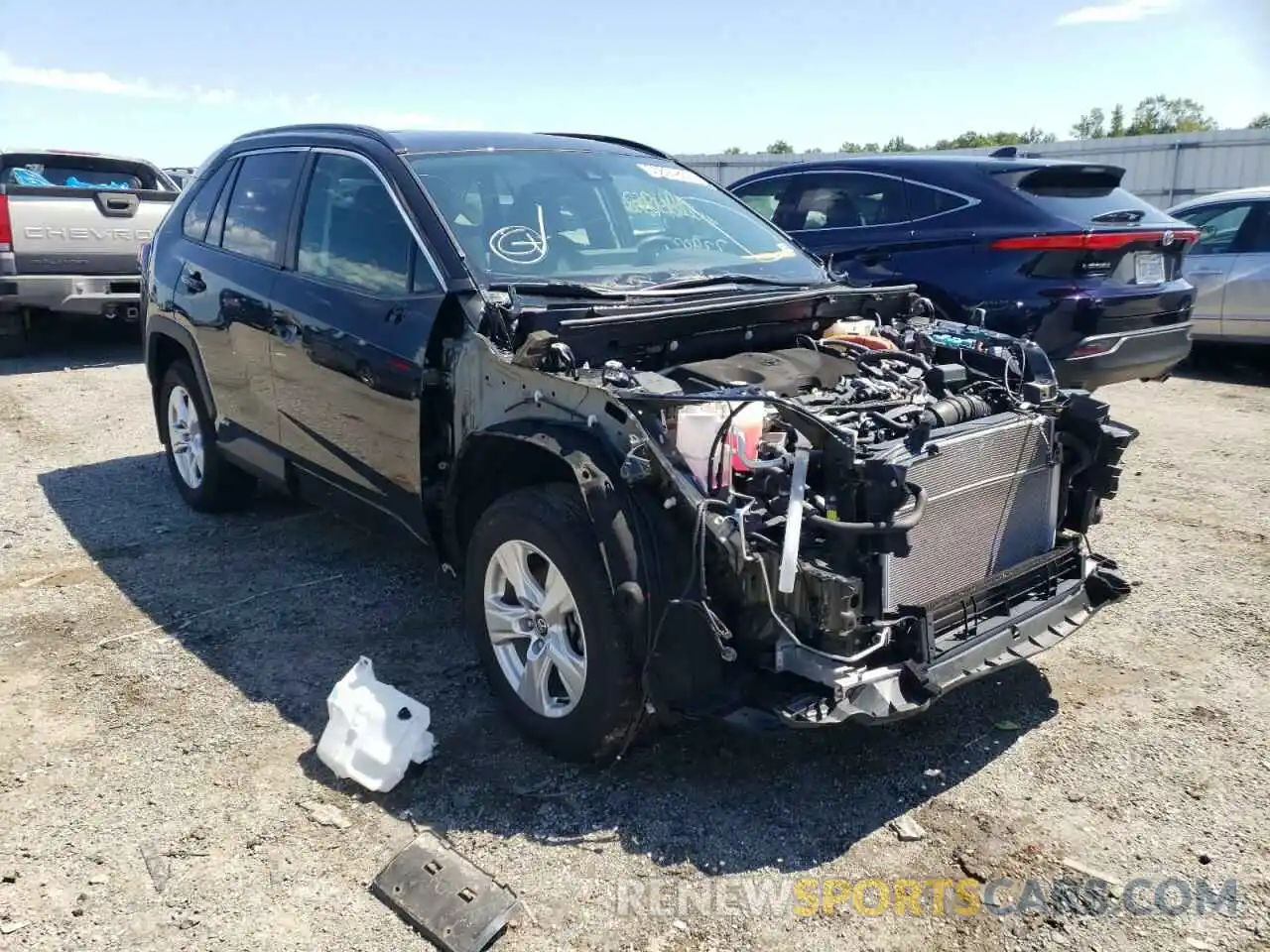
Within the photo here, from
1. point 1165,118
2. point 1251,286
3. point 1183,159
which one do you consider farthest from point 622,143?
point 1165,118

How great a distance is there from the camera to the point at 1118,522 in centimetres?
556

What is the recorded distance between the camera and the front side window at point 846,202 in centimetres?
735

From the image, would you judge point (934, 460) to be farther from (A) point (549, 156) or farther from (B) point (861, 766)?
(A) point (549, 156)

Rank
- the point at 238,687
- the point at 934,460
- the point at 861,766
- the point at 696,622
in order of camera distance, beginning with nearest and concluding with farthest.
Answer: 1. the point at 696,622
2. the point at 934,460
3. the point at 861,766
4. the point at 238,687

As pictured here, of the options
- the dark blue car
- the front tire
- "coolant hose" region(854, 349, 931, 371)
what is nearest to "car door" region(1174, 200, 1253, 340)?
the dark blue car

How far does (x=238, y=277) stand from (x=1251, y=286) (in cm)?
847

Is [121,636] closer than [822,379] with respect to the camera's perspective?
No

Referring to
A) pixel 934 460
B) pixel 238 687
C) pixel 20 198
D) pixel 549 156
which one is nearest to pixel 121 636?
pixel 238 687

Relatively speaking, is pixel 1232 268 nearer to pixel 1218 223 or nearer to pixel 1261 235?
pixel 1261 235

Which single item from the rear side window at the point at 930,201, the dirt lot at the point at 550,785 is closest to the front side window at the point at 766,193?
the rear side window at the point at 930,201

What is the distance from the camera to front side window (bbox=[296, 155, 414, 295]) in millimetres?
3953

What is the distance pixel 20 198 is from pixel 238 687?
8105mm

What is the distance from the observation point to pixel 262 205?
16.1 ft

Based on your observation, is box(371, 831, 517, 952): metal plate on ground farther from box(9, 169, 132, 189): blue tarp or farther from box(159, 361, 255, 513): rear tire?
box(9, 169, 132, 189): blue tarp
